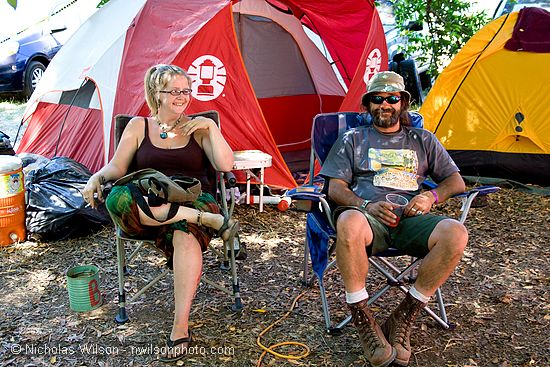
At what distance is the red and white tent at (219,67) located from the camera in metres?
4.47

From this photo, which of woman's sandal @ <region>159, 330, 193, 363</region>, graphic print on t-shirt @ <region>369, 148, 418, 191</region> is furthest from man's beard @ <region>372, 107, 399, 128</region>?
woman's sandal @ <region>159, 330, 193, 363</region>

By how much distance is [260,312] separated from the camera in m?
3.12

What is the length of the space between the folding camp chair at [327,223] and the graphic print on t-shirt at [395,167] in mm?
270

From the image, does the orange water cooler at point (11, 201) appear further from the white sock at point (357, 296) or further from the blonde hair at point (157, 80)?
the white sock at point (357, 296)

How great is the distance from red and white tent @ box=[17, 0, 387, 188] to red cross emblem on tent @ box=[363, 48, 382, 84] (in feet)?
0.04

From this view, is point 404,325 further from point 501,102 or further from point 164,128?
point 501,102

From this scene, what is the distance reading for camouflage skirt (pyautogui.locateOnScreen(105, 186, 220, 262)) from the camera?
2785 mm

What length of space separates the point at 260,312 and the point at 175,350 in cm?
58

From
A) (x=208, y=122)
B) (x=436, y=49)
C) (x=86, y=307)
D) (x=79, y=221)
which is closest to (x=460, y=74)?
(x=436, y=49)

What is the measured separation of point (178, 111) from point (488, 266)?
2117 millimetres

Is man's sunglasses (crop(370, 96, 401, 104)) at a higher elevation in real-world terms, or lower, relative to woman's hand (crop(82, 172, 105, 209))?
higher

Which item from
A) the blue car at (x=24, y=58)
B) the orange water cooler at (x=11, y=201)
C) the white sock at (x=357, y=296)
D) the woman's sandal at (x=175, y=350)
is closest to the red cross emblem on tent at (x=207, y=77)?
the orange water cooler at (x=11, y=201)

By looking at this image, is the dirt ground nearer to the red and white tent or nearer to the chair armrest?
the chair armrest

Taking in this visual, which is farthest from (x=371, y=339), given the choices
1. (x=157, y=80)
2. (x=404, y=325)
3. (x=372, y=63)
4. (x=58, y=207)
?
(x=372, y=63)
